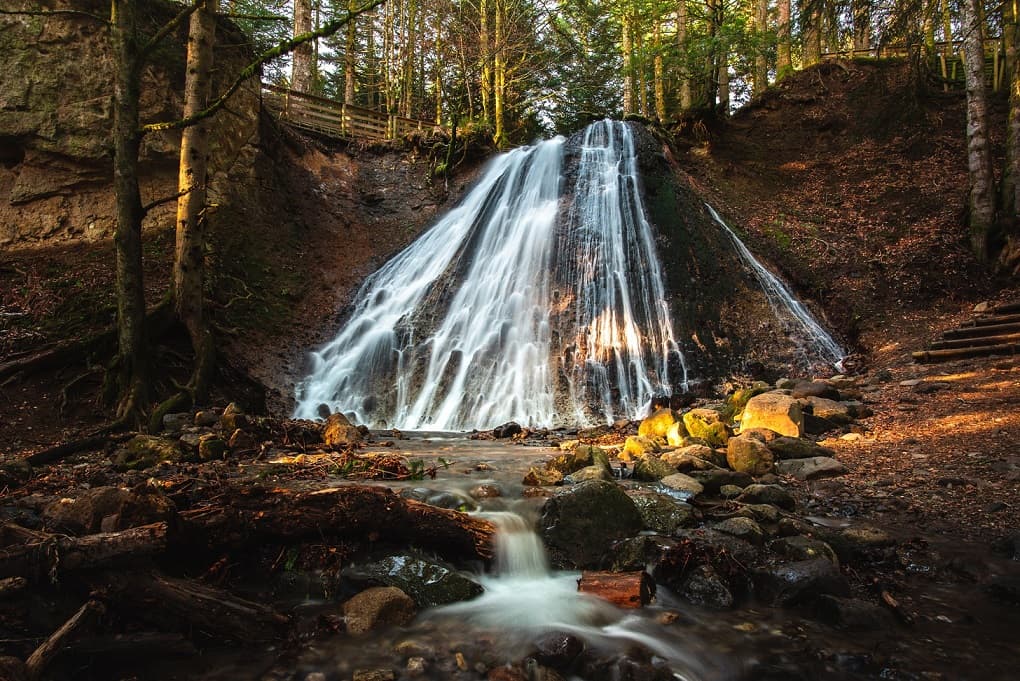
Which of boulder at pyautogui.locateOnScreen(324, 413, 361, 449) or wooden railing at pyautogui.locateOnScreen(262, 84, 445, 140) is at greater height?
wooden railing at pyautogui.locateOnScreen(262, 84, 445, 140)

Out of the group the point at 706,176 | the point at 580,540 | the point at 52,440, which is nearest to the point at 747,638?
the point at 580,540

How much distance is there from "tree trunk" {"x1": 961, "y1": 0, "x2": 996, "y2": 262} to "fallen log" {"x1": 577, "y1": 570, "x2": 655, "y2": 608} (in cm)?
1163

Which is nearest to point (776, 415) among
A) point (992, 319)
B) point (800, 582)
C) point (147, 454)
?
point (800, 582)

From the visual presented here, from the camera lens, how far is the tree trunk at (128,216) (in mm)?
6309

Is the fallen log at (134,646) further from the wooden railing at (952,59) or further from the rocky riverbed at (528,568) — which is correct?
the wooden railing at (952,59)

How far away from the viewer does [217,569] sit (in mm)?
2832

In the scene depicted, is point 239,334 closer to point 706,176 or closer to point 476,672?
point 476,672

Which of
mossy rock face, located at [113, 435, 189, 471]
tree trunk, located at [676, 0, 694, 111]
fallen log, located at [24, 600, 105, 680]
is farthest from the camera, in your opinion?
tree trunk, located at [676, 0, 694, 111]

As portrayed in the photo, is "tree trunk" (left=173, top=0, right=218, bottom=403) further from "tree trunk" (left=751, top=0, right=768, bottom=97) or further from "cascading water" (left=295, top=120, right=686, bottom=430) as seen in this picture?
"tree trunk" (left=751, top=0, right=768, bottom=97)

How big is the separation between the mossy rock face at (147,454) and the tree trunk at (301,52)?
55.2ft

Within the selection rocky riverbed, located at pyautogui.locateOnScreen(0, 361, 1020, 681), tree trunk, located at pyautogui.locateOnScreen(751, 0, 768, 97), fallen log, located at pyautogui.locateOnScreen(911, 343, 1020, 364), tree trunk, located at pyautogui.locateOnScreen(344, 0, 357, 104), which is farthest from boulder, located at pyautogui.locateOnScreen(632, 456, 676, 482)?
tree trunk, located at pyautogui.locateOnScreen(751, 0, 768, 97)

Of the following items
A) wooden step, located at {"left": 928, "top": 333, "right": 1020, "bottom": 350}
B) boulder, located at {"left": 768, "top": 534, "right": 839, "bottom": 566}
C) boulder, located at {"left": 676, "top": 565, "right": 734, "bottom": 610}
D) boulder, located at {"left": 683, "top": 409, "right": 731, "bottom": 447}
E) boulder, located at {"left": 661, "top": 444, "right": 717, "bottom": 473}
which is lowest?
boulder, located at {"left": 676, "top": 565, "right": 734, "bottom": 610}

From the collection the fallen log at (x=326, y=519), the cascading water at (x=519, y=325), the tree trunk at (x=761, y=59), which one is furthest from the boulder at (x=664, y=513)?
the tree trunk at (x=761, y=59)

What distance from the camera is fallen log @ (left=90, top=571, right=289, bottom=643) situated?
7.88ft
